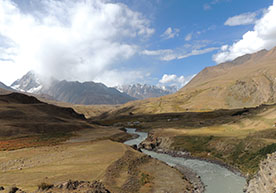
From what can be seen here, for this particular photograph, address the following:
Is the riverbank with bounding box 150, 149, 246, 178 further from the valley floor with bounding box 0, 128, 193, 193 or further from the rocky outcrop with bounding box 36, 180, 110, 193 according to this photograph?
the rocky outcrop with bounding box 36, 180, 110, 193

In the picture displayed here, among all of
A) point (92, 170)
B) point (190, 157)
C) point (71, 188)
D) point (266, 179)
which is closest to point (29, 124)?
point (92, 170)

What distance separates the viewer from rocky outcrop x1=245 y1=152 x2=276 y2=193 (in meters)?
24.0

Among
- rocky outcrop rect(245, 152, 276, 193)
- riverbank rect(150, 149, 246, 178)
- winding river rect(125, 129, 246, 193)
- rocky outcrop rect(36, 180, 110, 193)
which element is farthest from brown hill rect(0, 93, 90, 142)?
rocky outcrop rect(245, 152, 276, 193)

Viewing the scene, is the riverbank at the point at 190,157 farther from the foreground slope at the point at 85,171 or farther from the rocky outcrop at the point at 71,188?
the rocky outcrop at the point at 71,188

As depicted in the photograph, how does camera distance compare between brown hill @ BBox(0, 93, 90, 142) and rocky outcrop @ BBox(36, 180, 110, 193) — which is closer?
rocky outcrop @ BBox(36, 180, 110, 193)

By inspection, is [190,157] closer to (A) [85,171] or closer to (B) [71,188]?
(A) [85,171]

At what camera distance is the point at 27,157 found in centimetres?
4731

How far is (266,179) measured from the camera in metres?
26.0

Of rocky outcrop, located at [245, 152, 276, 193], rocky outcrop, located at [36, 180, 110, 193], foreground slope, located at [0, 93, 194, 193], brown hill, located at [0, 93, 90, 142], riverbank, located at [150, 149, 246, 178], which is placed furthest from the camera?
brown hill, located at [0, 93, 90, 142]

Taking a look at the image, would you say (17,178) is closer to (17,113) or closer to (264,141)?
(264,141)

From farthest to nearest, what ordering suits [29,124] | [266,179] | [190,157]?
[29,124]
[190,157]
[266,179]

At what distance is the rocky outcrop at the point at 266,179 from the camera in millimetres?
24002

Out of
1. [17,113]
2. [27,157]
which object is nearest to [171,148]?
[27,157]

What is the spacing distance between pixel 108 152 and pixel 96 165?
1158 cm
